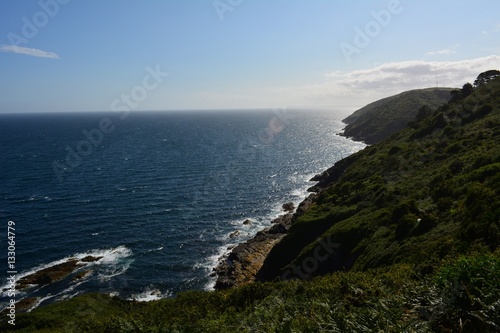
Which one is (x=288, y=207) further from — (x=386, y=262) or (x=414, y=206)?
(x=386, y=262)

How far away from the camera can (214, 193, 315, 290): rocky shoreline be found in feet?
146

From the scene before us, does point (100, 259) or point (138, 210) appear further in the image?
point (138, 210)

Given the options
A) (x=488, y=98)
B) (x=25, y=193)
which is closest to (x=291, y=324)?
(x=488, y=98)

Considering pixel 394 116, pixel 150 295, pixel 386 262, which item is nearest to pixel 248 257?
pixel 150 295

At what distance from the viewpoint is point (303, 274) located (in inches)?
1412

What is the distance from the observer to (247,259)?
49.0m

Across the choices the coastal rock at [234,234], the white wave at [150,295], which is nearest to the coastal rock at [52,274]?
the white wave at [150,295]

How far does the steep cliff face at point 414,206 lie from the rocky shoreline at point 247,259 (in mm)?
2464

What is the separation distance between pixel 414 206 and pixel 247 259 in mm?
25126

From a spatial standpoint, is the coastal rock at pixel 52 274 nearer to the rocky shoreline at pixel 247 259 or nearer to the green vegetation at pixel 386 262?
the green vegetation at pixel 386 262

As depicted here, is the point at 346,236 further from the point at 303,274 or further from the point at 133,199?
the point at 133,199

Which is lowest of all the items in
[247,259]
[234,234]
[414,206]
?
[247,259]

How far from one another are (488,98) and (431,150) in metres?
22.2

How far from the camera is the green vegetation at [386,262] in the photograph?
34.2ft
